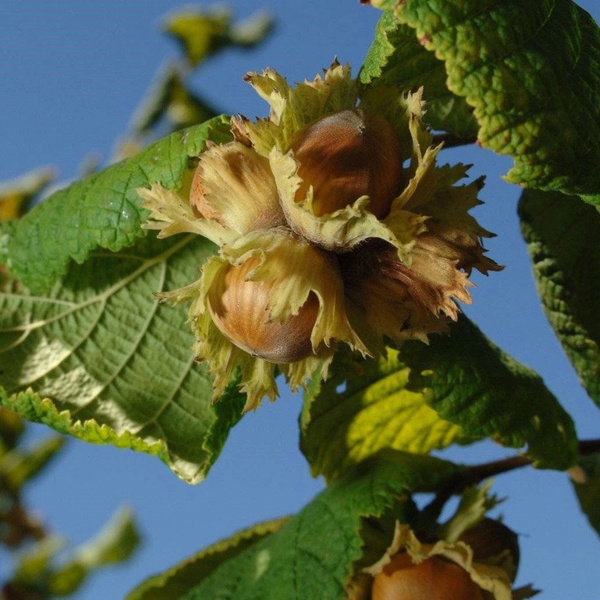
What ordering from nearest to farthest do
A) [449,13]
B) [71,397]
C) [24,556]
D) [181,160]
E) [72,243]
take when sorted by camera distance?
[449,13]
[181,160]
[72,243]
[71,397]
[24,556]

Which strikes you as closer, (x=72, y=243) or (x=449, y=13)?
(x=449, y=13)

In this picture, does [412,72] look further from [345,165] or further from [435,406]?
[435,406]

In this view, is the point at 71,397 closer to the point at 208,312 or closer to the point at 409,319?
the point at 208,312

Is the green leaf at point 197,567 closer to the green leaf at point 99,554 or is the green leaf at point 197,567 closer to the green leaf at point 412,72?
the green leaf at point 412,72

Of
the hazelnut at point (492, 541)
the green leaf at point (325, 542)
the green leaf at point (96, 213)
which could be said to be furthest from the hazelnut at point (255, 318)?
the hazelnut at point (492, 541)

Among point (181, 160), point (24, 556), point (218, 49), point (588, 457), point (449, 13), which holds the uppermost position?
point (218, 49)

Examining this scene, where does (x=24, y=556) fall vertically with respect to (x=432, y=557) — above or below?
above

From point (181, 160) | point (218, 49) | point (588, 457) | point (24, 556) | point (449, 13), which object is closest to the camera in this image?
point (449, 13)

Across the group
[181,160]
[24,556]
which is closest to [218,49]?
[24,556]
